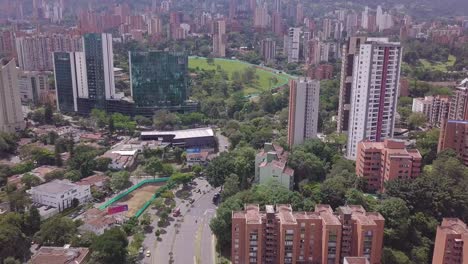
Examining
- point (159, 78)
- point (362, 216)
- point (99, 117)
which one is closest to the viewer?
point (362, 216)

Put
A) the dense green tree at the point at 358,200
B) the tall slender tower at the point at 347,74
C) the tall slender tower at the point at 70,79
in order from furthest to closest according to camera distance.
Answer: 1. the tall slender tower at the point at 70,79
2. the tall slender tower at the point at 347,74
3. the dense green tree at the point at 358,200

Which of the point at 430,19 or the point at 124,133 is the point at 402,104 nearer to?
the point at 124,133

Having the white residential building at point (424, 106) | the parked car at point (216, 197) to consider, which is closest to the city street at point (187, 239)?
the parked car at point (216, 197)

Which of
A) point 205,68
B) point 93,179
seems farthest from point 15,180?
point 205,68

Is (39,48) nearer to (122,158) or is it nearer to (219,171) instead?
(122,158)

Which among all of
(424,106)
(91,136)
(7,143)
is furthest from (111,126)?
(424,106)

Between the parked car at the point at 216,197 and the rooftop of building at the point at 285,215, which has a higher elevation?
the rooftop of building at the point at 285,215

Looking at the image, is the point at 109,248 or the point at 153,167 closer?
the point at 109,248

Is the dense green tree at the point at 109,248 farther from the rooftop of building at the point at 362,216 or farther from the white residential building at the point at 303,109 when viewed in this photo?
the white residential building at the point at 303,109
